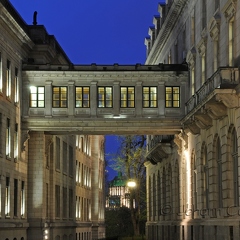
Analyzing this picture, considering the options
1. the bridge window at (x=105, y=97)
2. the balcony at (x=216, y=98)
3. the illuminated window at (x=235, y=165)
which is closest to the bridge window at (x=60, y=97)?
the bridge window at (x=105, y=97)

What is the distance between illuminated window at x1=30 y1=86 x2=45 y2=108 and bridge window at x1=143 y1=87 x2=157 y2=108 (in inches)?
294

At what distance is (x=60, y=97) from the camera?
198ft

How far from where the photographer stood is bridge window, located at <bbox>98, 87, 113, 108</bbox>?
60594 millimetres

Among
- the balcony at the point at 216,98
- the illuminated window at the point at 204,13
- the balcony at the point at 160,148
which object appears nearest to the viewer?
the balcony at the point at 216,98

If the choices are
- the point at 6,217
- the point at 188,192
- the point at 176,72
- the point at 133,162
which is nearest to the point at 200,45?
the point at 176,72

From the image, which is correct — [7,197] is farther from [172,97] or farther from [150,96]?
[172,97]

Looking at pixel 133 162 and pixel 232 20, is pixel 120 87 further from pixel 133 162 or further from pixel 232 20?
pixel 133 162

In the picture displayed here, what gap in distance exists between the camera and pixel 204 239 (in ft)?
168

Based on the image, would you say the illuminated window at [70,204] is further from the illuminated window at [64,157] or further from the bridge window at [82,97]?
the bridge window at [82,97]

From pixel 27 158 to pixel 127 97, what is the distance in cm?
930

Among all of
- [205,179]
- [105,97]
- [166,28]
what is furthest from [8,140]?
[166,28]

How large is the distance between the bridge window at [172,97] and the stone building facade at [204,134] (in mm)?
678

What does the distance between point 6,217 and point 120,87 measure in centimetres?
1294

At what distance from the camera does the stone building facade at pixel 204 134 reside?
43094 millimetres
